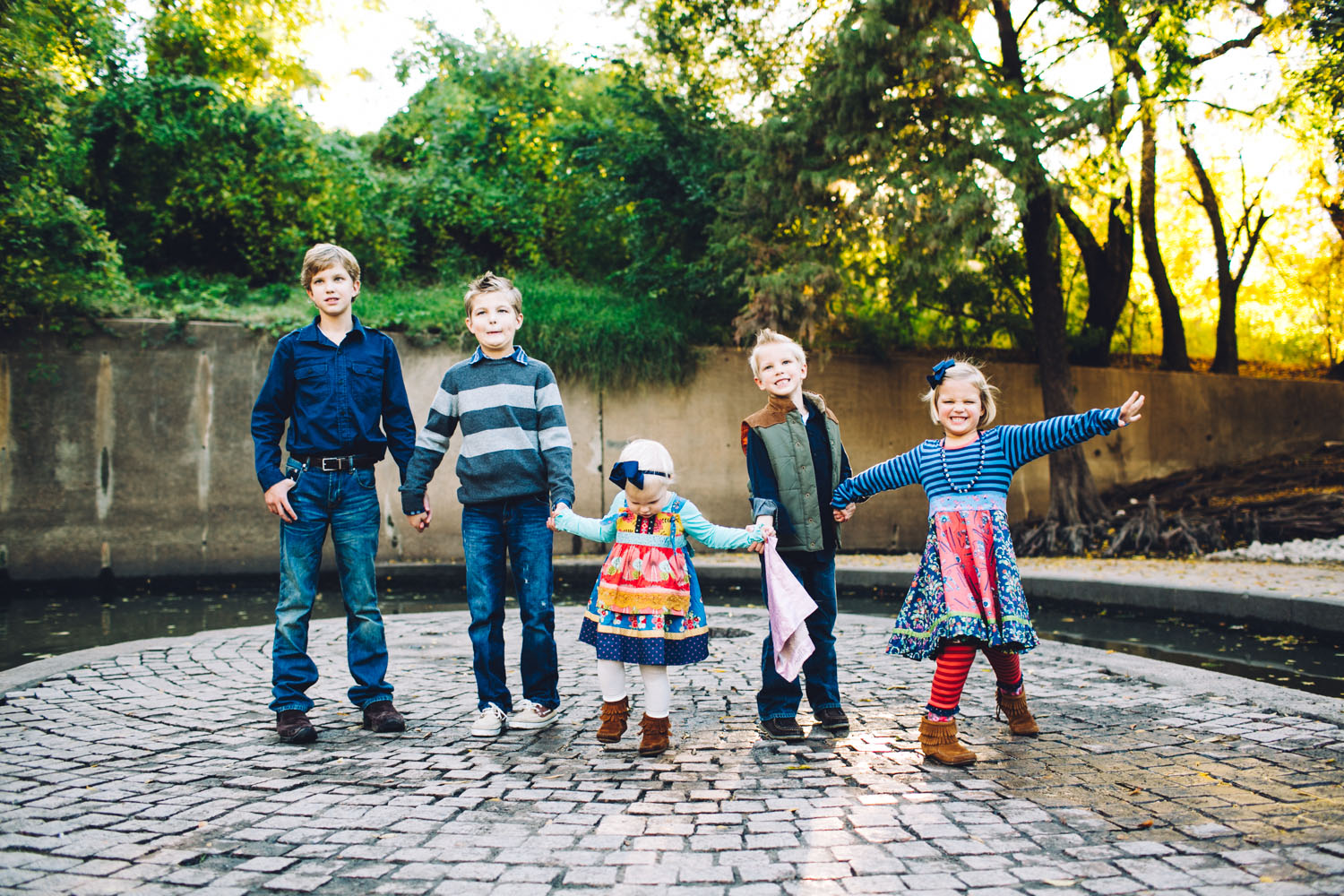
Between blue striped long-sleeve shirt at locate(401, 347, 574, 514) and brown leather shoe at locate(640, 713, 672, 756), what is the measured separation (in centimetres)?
96

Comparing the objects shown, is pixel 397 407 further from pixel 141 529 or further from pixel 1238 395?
pixel 1238 395

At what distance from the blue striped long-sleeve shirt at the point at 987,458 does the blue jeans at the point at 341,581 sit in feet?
6.72

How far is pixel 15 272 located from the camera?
9.80 metres

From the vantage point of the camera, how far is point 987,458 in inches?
140

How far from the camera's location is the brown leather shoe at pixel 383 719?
372cm

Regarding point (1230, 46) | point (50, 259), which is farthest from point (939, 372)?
point (1230, 46)

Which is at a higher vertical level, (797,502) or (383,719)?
(797,502)

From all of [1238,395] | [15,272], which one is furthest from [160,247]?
[1238,395]

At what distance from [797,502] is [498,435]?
1.29 metres

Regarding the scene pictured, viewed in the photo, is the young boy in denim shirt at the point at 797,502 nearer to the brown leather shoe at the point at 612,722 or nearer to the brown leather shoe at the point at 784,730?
the brown leather shoe at the point at 784,730

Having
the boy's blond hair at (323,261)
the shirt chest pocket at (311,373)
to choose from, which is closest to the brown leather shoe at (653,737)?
the shirt chest pocket at (311,373)

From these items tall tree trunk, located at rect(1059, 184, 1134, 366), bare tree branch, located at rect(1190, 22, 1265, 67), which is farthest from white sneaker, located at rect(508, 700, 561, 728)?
tall tree trunk, located at rect(1059, 184, 1134, 366)

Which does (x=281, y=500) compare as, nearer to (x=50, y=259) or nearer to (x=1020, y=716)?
(x=1020, y=716)

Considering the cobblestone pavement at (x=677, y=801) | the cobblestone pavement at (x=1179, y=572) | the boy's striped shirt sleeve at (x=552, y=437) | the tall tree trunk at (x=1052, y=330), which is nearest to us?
the cobblestone pavement at (x=677, y=801)
